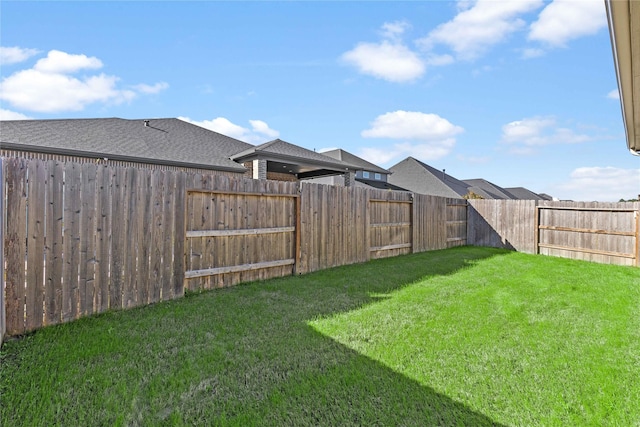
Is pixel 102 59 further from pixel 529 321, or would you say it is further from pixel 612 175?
pixel 612 175

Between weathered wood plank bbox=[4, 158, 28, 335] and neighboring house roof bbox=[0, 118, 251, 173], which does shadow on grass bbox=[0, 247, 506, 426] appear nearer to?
weathered wood plank bbox=[4, 158, 28, 335]

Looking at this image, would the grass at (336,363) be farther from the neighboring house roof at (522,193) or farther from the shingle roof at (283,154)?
the neighboring house roof at (522,193)

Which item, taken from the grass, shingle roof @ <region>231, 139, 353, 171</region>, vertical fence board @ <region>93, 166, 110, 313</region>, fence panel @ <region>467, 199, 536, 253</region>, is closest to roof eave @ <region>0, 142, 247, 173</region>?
shingle roof @ <region>231, 139, 353, 171</region>

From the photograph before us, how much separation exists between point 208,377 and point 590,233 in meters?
9.80

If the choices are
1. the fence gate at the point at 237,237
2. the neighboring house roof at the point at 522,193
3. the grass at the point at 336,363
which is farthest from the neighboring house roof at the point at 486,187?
the fence gate at the point at 237,237

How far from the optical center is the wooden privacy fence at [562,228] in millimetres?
7430

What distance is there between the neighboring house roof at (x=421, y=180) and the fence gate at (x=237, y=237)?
64.5 feet

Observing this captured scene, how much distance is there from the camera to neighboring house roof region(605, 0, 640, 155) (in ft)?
6.01

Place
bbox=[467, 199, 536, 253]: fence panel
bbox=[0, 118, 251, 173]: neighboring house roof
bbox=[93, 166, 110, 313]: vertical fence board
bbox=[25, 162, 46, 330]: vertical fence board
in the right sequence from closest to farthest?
bbox=[25, 162, 46, 330]: vertical fence board < bbox=[93, 166, 110, 313]: vertical fence board < bbox=[0, 118, 251, 173]: neighboring house roof < bbox=[467, 199, 536, 253]: fence panel

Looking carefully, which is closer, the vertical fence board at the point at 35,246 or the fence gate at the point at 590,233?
the vertical fence board at the point at 35,246

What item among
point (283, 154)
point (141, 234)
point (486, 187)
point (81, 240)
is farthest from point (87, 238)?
point (486, 187)

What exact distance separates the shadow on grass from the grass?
11 mm

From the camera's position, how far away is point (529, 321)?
3473 millimetres

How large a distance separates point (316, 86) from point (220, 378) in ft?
30.2
